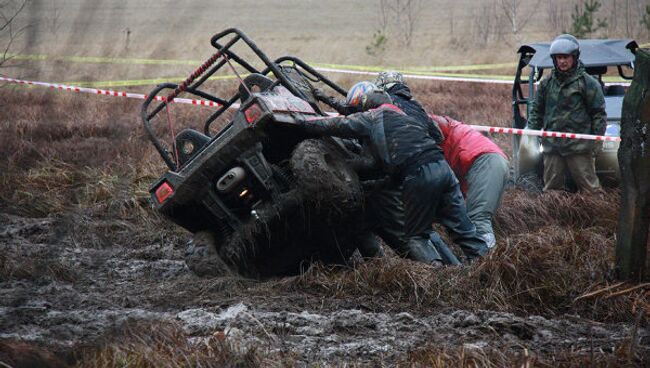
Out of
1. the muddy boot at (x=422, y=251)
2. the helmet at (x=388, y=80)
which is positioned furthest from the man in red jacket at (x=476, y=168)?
the muddy boot at (x=422, y=251)

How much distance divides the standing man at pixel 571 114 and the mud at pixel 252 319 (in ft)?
14.7

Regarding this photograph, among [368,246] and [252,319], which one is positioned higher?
[252,319]

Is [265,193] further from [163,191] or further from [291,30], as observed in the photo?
[291,30]

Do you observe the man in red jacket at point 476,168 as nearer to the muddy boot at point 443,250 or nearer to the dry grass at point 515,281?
the muddy boot at point 443,250

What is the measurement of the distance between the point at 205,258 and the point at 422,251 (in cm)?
159

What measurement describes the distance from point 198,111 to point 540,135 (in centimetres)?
596

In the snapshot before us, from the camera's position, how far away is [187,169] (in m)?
6.39

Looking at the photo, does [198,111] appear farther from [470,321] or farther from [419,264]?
[470,321]

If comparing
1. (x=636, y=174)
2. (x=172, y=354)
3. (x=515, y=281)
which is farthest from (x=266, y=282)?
(x=636, y=174)

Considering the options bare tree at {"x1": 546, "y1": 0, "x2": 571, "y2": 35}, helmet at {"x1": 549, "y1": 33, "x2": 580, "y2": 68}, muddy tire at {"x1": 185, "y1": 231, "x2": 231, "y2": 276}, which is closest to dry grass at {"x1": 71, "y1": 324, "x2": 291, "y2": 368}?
muddy tire at {"x1": 185, "y1": 231, "x2": 231, "y2": 276}

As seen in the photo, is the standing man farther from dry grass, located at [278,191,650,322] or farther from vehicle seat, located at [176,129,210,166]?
vehicle seat, located at [176,129,210,166]

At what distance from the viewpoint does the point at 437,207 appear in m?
7.06

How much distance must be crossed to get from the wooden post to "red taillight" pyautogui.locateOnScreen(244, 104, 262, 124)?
2.38m

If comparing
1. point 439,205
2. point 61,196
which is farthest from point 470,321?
point 61,196
